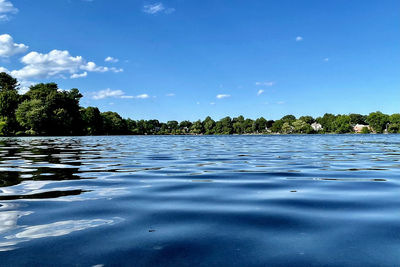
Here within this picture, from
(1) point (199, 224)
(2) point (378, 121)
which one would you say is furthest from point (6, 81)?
(2) point (378, 121)

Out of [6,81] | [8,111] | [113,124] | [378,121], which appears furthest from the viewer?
[378,121]

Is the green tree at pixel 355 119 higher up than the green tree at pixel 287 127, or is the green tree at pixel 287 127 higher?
the green tree at pixel 355 119

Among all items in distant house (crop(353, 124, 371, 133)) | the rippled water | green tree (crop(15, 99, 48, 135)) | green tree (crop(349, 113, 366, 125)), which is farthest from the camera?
green tree (crop(349, 113, 366, 125))

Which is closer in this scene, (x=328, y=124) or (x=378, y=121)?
(x=378, y=121)

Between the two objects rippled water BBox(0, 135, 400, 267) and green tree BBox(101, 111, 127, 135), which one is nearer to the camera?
rippled water BBox(0, 135, 400, 267)

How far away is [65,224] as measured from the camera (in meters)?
3.56

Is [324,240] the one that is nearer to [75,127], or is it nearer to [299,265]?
[299,265]

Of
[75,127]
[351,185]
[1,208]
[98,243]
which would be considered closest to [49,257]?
[98,243]

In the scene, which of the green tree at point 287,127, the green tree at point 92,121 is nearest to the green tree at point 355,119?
the green tree at point 287,127

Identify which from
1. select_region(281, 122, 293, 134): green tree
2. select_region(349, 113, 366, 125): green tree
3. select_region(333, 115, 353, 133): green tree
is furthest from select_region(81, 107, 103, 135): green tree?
select_region(349, 113, 366, 125): green tree

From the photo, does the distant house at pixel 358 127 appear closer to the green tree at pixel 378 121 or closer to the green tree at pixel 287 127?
the green tree at pixel 378 121

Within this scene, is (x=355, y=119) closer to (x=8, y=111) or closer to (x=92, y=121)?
(x=92, y=121)

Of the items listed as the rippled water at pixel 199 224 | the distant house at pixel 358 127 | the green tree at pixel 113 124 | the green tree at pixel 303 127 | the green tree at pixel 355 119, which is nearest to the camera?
the rippled water at pixel 199 224

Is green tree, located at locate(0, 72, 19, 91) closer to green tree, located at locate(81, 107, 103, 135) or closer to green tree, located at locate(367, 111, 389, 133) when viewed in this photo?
green tree, located at locate(81, 107, 103, 135)
